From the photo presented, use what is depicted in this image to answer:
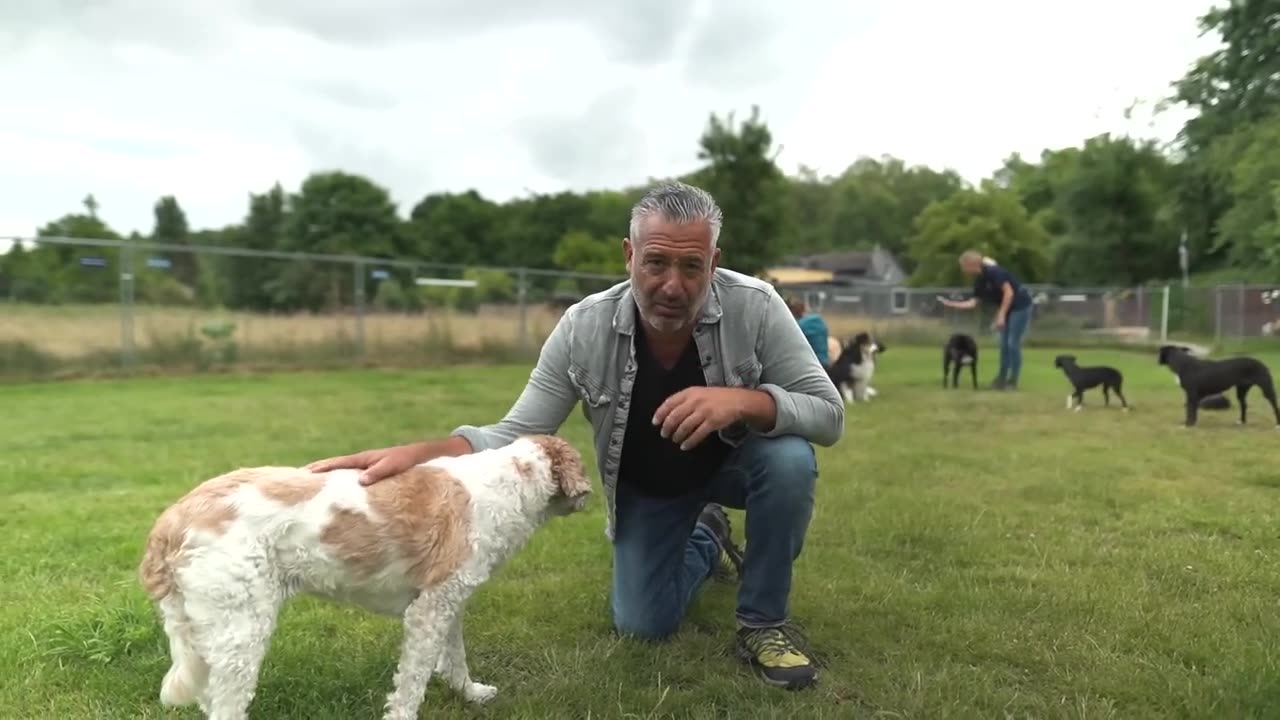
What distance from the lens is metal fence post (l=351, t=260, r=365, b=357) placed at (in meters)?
17.5

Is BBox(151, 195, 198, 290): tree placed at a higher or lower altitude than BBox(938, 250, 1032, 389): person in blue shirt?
higher

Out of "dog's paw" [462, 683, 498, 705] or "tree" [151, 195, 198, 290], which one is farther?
"tree" [151, 195, 198, 290]

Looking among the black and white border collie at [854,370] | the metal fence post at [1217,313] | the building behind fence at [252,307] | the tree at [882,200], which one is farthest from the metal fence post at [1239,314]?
the tree at [882,200]

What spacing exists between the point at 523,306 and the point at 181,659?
1812cm

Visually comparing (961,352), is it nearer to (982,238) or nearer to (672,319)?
(672,319)

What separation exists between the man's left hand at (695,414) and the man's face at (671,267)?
34 centimetres

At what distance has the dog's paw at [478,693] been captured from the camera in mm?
2947

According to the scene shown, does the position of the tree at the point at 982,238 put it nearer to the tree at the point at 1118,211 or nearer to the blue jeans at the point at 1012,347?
the tree at the point at 1118,211

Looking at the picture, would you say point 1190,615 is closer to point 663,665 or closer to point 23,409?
point 663,665

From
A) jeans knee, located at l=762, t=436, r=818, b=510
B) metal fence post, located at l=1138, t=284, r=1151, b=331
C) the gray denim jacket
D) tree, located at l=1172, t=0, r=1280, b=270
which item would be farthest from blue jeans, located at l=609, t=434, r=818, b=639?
metal fence post, located at l=1138, t=284, r=1151, b=331

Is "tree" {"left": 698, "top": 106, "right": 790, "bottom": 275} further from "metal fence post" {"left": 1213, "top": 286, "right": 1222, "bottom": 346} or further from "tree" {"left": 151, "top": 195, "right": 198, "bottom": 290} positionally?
"tree" {"left": 151, "top": 195, "right": 198, "bottom": 290}

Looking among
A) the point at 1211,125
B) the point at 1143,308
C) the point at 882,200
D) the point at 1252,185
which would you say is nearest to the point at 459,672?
the point at 1143,308

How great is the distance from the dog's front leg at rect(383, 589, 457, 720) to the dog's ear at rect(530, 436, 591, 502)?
0.53 meters

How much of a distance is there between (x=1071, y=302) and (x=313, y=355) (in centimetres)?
2572
